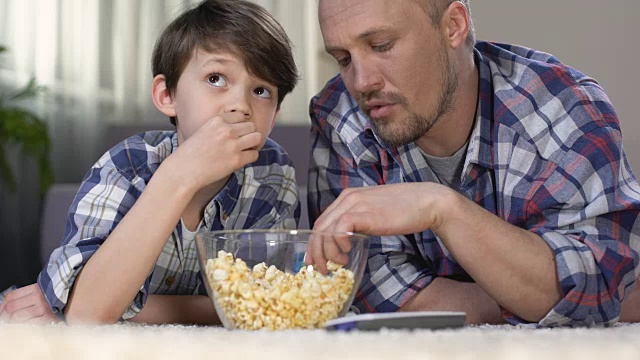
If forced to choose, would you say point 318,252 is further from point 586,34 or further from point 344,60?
point 586,34

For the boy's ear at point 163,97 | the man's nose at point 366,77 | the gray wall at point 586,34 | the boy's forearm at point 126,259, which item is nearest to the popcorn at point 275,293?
the boy's forearm at point 126,259

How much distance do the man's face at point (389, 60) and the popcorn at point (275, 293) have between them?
475 mm

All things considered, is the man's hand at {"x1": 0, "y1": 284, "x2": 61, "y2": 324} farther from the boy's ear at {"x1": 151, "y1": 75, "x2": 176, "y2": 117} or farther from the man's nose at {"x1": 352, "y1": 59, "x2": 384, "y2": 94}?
the man's nose at {"x1": 352, "y1": 59, "x2": 384, "y2": 94}

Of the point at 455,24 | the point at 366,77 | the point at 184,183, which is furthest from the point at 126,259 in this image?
the point at 455,24

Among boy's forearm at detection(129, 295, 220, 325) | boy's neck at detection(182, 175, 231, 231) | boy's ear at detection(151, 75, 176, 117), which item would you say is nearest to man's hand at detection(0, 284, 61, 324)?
boy's forearm at detection(129, 295, 220, 325)

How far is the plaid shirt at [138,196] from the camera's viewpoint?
1150 millimetres

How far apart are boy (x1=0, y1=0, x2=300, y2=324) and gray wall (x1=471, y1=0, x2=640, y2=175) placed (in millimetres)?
2569

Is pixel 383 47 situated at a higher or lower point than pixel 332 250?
higher

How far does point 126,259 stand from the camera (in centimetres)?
107

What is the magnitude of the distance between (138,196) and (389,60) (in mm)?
Answer: 455

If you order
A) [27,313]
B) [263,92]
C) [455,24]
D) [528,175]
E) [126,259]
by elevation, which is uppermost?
[455,24]

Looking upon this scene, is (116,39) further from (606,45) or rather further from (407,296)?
(407,296)

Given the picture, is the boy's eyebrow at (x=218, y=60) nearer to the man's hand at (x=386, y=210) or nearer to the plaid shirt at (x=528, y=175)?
the plaid shirt at (x=528, y=175)

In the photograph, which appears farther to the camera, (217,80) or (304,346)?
(217,80)
